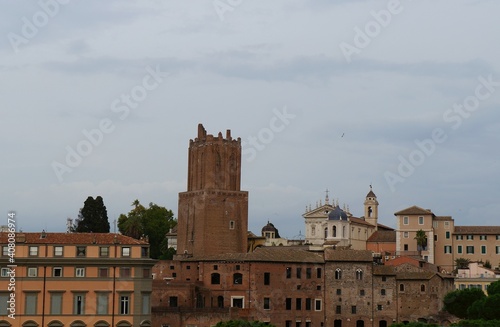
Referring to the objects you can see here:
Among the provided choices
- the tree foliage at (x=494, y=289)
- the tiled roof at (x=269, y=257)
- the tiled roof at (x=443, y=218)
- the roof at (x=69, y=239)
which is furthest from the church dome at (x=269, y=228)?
the roof at (x=69, y=239)

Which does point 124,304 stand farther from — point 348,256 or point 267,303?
point 348,256

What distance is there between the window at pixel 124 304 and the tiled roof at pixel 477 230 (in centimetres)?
6000

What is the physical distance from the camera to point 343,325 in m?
94.7

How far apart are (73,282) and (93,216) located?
37.1 meters

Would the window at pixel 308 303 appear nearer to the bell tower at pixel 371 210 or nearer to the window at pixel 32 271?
the window at pixel 32 271

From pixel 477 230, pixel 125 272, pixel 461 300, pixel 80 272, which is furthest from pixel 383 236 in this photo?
pixel 80 272

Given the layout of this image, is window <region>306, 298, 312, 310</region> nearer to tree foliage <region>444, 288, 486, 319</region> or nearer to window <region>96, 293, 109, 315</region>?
tree foliage <region>444, 288, 486, 319</region>

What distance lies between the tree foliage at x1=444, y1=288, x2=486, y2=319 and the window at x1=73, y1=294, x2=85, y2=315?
38.7 m

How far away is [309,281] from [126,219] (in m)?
46.0

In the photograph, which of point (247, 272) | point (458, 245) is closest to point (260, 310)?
point (247, 272)

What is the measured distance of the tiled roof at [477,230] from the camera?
397 feet

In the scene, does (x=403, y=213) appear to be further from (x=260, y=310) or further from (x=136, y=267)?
(x=136, y=267)

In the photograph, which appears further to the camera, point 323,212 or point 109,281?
point 323,212

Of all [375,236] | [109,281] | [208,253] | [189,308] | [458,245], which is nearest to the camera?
[109,281]
